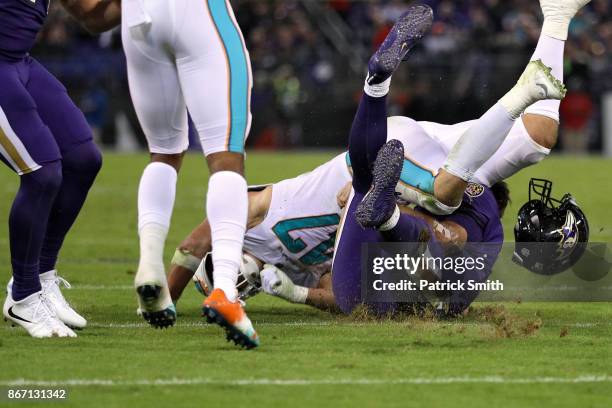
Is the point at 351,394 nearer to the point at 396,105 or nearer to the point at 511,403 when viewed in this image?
the point at 511,403

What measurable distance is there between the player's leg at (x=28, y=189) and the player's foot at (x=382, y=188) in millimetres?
1350

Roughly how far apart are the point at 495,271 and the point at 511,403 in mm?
2199

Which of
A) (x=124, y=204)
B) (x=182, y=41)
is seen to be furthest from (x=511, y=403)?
(x=124, y=204)

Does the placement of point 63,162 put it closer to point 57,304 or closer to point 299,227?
point 57,304

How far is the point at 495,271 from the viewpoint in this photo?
598 centimetres

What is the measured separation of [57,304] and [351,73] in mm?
17406

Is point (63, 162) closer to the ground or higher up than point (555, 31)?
closer to the ground

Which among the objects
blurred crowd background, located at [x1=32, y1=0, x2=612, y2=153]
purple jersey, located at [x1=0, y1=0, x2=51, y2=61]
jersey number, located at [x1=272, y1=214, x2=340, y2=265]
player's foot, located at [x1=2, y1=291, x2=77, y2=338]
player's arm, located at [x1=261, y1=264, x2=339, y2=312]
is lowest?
blurred crowd background, located at [x1=32, y1=0, x2=612, y2=153]

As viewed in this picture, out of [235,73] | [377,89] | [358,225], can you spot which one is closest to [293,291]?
[358,225]

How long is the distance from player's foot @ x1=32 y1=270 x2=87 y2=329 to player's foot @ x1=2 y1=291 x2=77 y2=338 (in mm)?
146

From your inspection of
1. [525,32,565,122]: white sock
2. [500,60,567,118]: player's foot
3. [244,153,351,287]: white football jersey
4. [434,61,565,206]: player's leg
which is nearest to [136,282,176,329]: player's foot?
[244,153,351,287]: white football jersey

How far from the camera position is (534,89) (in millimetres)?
5633

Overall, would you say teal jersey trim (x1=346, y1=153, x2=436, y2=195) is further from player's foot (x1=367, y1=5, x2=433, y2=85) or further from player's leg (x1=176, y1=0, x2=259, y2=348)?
player's leg (x1=176, y1=0, x2=259, y2=348)

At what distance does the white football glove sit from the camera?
582 centimetres
